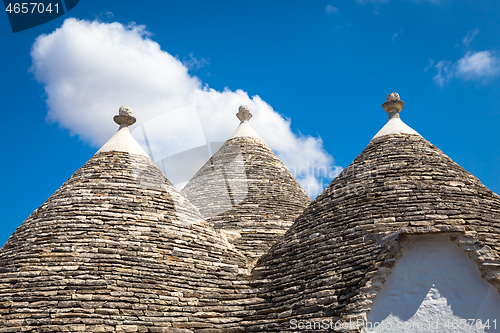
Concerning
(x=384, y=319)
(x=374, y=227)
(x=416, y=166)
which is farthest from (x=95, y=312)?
(x=416, y=166)

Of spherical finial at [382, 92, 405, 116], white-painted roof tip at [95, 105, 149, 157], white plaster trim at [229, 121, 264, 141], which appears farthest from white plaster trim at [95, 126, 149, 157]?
spherical finial at [382, 92, 405, 116]

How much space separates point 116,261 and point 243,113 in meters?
7.41

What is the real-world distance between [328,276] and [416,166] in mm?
2919

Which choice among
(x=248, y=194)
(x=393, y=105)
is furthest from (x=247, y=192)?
(x=393, y=105)

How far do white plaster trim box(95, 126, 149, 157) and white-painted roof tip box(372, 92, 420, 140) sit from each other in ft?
17.3

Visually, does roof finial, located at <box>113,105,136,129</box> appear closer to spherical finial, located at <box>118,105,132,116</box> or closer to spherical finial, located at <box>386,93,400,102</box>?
spherical finial, located at <box>118,105,132,116</box>

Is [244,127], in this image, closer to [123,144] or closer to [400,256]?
[123,144]

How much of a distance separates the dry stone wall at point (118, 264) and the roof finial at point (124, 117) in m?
1.31

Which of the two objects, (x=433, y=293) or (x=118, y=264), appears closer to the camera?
(x=433, y=293)

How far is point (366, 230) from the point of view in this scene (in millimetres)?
7004

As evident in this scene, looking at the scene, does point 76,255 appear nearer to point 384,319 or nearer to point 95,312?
point 95,312

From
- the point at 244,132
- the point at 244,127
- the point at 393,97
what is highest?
the point at 244,127

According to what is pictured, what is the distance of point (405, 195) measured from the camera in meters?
7.37

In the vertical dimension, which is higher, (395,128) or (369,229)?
(395,128)
